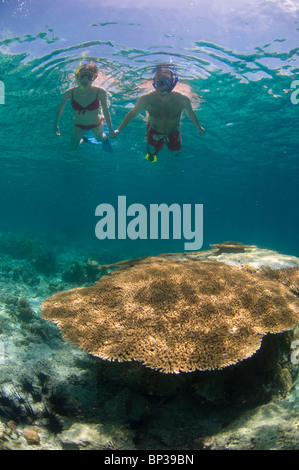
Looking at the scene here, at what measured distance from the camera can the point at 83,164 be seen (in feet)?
118

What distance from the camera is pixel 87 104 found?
29.0 ft

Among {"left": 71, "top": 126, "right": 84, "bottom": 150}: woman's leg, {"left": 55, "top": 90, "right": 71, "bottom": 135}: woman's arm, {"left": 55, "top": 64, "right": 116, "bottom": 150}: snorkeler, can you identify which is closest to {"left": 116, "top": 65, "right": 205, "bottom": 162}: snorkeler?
{"left": 55, "top": 64, "right": 116, "bottom": 150}: snorkeler

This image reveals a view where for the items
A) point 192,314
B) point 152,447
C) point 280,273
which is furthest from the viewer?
point 280,273

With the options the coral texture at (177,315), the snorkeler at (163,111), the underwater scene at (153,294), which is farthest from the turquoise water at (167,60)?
the coral texture at (177,315)

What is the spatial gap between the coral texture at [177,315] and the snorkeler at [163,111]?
5.15m

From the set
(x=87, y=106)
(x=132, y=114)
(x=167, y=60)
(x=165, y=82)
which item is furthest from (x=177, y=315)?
(x=167, y=60)

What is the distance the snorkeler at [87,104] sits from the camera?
7.57 metres

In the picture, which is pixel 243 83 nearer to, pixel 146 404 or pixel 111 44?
pixel 111 44

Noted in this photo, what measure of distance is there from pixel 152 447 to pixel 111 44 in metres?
14.7

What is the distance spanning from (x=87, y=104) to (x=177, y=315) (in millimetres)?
7993

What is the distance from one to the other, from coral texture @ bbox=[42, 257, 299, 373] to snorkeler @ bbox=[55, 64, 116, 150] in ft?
17.3

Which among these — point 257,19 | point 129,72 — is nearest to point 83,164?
point 129,72

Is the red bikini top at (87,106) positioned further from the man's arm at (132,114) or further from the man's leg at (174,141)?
the man's leg at (174,141)

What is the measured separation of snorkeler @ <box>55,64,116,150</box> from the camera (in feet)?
24.8
